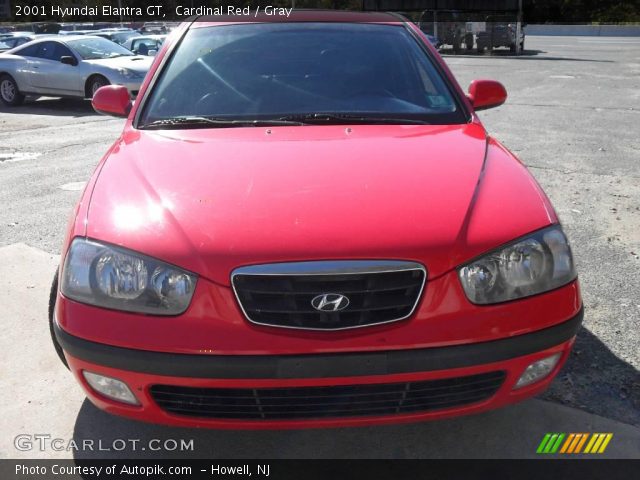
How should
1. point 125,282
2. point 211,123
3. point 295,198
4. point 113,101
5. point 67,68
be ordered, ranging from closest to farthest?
point 125,282
point 295,198
point 211,123
point 113,101
point 67,68

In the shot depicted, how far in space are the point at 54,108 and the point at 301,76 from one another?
437 inches

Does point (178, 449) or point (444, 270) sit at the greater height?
point (444, 270)

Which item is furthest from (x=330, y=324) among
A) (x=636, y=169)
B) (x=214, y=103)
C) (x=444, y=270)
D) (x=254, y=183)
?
(x=636, y=169)

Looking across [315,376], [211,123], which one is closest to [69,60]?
[211,123]

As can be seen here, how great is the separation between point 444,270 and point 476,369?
321 millimetres

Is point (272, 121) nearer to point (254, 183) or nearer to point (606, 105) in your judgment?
point (254, 183)

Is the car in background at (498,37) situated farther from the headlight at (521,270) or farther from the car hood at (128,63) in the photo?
the headlight at (521,270)

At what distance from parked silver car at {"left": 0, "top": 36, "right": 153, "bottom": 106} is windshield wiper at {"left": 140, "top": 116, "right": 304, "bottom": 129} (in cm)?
930

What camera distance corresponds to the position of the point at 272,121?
10.1 feet

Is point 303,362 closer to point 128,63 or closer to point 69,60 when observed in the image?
point 128,63

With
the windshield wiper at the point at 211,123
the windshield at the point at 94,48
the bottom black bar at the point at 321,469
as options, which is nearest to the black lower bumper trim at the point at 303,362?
the bottom black bar at the point at 321,469

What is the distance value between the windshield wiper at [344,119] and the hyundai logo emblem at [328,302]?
125cm

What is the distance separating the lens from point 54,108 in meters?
13.1

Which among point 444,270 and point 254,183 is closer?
point 444,270
